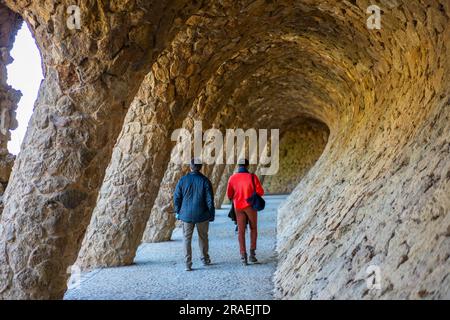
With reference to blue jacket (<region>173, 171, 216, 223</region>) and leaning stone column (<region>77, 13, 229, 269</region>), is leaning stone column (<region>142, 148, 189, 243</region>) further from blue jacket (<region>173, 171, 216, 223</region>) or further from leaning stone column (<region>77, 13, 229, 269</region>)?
blue jacket (<region>173, 171, 216, 223</region>)

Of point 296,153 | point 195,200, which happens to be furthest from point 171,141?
point 296,153

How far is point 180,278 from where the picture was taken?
→ 583cm

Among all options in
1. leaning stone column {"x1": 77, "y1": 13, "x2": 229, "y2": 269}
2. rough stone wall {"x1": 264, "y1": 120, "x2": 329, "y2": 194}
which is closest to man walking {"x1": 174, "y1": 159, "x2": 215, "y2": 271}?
leaning stone column {"x1": 77, "y1": 13, "x2": 229, "y2": 269}

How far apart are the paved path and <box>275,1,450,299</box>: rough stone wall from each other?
0.35 m

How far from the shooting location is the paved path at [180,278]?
16.4 ft

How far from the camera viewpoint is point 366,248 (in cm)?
368

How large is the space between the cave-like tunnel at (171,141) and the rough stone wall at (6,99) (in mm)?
15

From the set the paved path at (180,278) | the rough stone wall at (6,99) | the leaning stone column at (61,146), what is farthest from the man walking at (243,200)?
the rough stone wall at (6,99)

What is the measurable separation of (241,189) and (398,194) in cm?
287

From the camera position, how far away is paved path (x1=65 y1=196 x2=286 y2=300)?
4999 millimetres

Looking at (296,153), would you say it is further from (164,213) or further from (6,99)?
(6,99)

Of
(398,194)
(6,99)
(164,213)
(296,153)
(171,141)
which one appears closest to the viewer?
(398,194)

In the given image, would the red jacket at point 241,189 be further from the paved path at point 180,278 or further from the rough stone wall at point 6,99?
the rough stone wall at point 6,99
